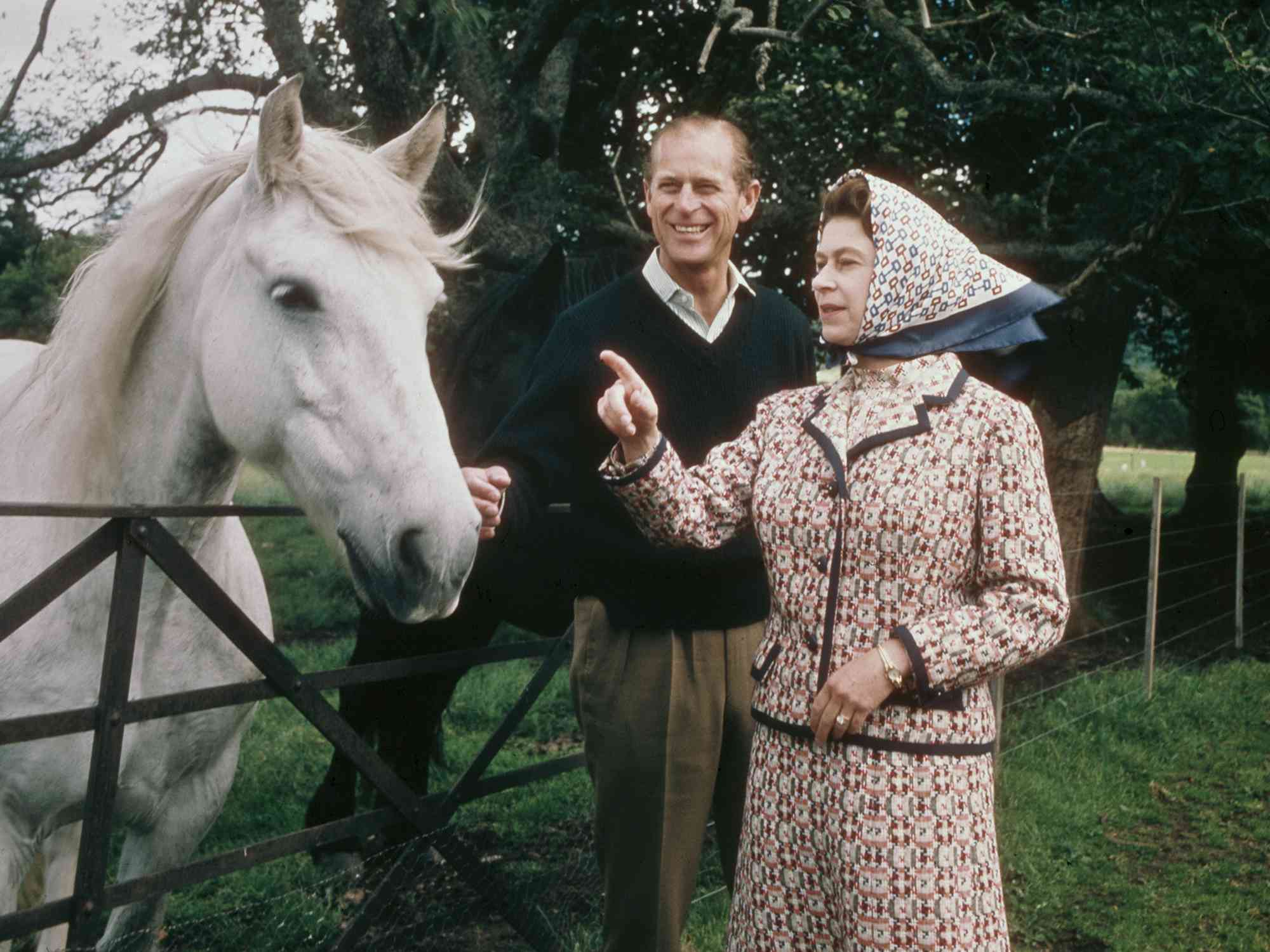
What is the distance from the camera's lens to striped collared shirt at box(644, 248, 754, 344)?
2.38 meters

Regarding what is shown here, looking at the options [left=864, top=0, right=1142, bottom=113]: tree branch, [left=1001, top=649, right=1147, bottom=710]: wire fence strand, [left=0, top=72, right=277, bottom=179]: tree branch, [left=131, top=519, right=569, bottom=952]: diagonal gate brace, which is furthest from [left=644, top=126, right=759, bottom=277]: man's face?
[left=0, top=72, right=277, bottom=179]: tree branch

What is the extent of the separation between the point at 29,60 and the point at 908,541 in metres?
7.35

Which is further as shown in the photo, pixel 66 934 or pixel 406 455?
pixel 66 934

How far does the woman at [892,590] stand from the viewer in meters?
1.71

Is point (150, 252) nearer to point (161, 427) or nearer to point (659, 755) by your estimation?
point (161, 427)

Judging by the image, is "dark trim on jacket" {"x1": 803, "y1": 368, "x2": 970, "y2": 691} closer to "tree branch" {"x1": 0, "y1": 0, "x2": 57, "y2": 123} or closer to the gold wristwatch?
the gold wristwatch

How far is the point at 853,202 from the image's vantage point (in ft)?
6.08

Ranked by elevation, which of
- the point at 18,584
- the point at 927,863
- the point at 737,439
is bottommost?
the point at 927,863

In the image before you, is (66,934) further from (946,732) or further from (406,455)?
(946,732)

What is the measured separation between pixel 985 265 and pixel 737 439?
56 cm

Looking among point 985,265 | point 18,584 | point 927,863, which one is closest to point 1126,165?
point 985,265

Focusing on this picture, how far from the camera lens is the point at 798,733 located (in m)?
1.83

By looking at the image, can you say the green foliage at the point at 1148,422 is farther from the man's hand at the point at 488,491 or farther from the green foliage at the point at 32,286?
the man's hand at the point at 488,491

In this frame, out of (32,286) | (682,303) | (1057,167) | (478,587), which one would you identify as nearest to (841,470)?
(682,303)
